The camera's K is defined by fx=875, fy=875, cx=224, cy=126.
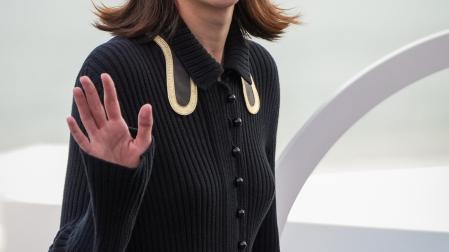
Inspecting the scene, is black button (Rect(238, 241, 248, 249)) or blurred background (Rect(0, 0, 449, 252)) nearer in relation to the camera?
black button (Rect(238, 241, 248, 249))

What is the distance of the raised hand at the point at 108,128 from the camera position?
2.99 ft

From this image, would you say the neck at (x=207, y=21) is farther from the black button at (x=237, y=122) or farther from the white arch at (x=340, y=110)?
the white arch at (x=340, y=110)

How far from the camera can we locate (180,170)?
116 centimetres

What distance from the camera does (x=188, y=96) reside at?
1207 millimetres

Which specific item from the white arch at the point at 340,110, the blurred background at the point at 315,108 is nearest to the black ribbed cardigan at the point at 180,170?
the white arch at the point at 340,110

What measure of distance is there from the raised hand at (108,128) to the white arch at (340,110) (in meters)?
1.09

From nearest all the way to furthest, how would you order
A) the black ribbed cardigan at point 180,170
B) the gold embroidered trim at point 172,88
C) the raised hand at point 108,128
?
the raised hand at point 108,128
the black ribbed cardigan at point 180,170
the gold embroidered trim at point 172,88

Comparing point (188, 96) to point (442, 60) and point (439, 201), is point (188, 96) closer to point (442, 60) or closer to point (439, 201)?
point (442, 60)

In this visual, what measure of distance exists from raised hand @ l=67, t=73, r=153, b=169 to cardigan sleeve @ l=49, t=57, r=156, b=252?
0.4 inches

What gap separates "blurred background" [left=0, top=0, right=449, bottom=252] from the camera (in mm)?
3098

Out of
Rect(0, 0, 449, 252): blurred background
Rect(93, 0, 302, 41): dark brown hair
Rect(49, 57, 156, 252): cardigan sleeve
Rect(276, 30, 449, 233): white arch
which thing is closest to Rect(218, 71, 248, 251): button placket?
Rect(93, 0, 302, 41): dark brown hair

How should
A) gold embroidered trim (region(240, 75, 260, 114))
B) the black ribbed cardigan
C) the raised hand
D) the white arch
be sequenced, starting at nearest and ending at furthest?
the raised hand → the black ribbed cardigan → gold embroidered trim (region(240, 75, 260, 114)) → the white arch

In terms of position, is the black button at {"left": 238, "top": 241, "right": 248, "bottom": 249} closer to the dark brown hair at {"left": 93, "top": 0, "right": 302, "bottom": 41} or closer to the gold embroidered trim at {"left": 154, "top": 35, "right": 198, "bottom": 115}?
the gold embroidered trim at {"left": 154, "top": 35, "right": 198, "bottom": 115}

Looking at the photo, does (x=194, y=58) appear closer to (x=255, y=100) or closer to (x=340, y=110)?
(x=255, y=100)
